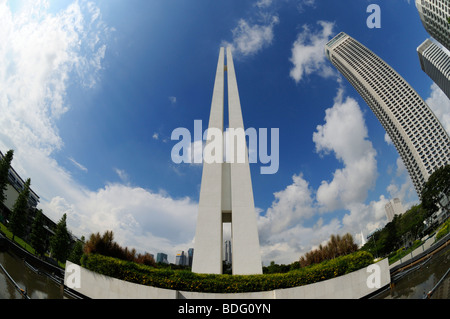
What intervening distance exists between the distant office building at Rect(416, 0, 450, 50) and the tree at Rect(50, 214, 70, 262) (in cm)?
7778

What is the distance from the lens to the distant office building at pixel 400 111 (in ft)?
218

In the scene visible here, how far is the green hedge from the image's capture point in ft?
28.7

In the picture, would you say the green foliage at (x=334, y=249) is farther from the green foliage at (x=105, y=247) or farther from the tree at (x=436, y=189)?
the tree at (x=436, y=189)

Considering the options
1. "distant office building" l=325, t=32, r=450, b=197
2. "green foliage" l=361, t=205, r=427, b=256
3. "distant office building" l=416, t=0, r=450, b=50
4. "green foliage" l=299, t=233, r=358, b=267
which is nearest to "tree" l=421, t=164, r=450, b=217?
"green foliage" l=361, t=205, r=427, b=256


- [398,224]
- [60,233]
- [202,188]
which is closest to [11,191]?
[60,233]

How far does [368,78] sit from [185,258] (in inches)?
3272

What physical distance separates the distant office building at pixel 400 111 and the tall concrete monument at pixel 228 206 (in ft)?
253

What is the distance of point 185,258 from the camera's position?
1789 inches

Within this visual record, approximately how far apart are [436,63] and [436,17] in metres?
38.3

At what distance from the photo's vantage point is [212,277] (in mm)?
9398

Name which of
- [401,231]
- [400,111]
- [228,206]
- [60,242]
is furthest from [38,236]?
[400,111]

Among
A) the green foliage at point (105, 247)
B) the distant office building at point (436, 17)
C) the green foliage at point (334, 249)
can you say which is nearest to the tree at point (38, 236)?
the green foliage at point (105, 247)

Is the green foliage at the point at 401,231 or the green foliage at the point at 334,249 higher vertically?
the green foliage at the point at 401,231

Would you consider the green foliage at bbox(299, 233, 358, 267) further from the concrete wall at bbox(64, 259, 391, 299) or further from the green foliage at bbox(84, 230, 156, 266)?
the green foliage at bbox(84, 230, 156, 266)
